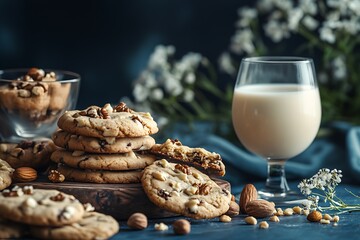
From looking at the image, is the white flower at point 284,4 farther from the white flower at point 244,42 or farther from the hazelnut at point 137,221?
the hazelnut at point 137,221

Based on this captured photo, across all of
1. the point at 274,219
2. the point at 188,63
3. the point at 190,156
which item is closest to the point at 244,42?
the point at 188,63

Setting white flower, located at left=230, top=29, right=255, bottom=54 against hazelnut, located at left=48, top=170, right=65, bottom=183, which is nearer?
hazelnut, located at left=48, top=170, right=65, bottom=183

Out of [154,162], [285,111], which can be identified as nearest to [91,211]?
[154,162]

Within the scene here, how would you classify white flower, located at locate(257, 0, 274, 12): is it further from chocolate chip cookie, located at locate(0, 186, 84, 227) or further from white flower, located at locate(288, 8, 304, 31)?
chocolate chip cookie, located at locate(0, 186, 84, 227)

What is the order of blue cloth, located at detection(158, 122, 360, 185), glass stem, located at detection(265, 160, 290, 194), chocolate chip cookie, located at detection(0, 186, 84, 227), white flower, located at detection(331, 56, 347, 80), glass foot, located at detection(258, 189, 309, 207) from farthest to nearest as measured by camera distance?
white flower, located at detection(331, 56, 347, 80), blue cloth, located at detection(158, 122, 360, 185), glass stem, located at detection(265, 160, 290, 194), glass foot, located at detection(258, 189, 309, 207), chocolate chip cookie, located at detection(0, 186, 84, 227)

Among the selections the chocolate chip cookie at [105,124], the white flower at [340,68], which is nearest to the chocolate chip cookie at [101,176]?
the chocolate chip cookie at [105,124]

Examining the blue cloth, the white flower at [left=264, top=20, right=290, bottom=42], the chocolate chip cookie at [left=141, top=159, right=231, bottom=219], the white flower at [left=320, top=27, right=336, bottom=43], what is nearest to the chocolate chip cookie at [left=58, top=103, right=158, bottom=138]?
the chocolate chip cookie at [left=141, top=159, right=231, bottom=219]

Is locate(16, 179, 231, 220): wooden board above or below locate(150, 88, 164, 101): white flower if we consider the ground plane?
above
